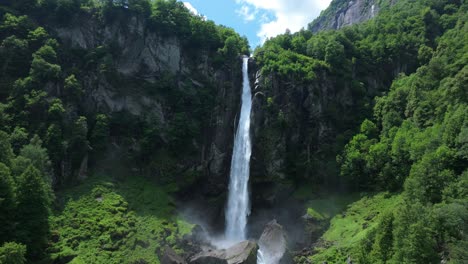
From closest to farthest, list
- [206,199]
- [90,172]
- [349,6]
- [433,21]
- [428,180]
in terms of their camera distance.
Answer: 1. [428,180]
2. [90,172]
3. [206,199]
4. [433,21]
5. [349,6]

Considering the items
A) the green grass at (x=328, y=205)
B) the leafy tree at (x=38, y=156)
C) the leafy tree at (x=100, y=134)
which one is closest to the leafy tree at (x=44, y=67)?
the leafy tree at (x=100, y=134)

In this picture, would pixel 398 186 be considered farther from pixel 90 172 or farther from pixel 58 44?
pixel 58 44

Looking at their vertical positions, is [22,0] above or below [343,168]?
above

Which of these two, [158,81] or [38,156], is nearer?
[38,156]

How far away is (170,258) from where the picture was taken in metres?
42.5

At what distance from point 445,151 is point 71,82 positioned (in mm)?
50011

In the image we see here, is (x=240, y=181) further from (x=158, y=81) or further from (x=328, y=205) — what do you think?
(x=158, y=81)

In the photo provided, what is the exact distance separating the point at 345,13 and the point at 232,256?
4849 inches

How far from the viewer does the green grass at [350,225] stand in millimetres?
42969

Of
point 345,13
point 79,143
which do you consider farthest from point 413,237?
point 345,13

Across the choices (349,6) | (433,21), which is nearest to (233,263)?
(433,21)

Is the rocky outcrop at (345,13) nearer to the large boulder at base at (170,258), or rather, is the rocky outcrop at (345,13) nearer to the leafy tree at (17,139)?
the large boulder at base at (170,258)

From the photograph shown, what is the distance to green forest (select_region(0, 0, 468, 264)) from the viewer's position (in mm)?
40688

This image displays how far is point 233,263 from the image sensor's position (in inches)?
1597
